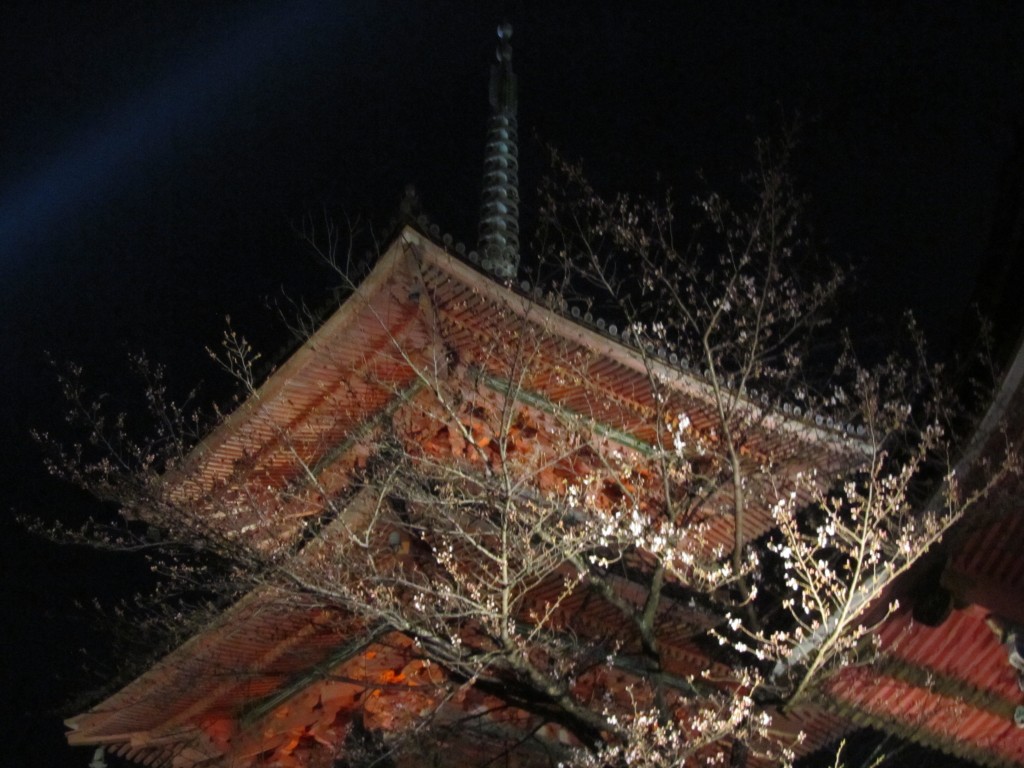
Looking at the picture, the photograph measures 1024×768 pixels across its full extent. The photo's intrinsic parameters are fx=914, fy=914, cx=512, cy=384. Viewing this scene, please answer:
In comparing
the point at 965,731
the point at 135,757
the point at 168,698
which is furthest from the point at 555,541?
the point at 135,757

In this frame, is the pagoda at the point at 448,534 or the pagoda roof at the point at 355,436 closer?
the pagoda at the point at 448,534

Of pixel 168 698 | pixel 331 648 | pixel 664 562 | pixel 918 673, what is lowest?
pixel 168 698

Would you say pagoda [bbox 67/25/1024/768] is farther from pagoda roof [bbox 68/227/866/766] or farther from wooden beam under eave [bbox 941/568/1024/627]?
wooden beam under eave [bbox 941/568/1024/627]

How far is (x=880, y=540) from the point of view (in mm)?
6711

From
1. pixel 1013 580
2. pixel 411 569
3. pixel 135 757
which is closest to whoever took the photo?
pixel 1013 580

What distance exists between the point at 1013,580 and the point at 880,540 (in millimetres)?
972

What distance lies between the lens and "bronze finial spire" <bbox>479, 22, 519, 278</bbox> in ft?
56.2

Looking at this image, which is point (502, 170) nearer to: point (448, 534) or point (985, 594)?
point (448, 534)

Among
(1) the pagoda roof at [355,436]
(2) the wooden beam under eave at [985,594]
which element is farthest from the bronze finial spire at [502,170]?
(2) the wooden beam under eave at [985,594]

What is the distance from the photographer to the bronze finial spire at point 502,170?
17131 mm

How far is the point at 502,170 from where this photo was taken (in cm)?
1847

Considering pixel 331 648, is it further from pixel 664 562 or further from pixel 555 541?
pixel 664 562

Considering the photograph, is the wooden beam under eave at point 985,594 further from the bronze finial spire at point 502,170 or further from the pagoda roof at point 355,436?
the bronze finial spire at point 502,170

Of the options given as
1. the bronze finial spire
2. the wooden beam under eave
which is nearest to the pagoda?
the wooden beam under eave
